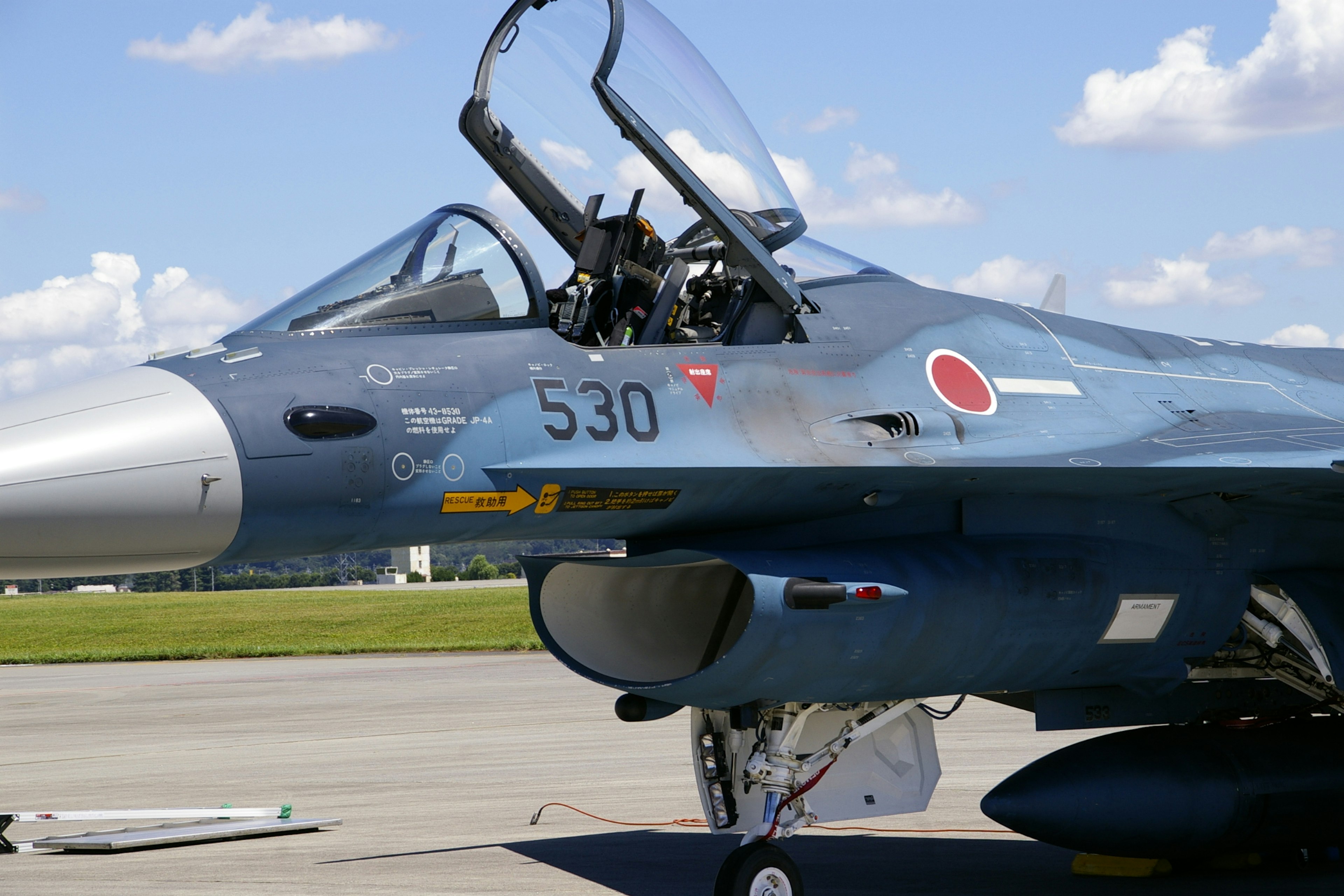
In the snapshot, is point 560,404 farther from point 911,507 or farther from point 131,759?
point 131,759

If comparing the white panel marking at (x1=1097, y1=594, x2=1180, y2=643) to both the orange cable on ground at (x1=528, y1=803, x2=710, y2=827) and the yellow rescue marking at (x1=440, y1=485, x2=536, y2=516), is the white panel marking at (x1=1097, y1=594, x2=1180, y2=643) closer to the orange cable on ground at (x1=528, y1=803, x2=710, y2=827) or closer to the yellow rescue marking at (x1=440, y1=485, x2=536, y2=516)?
the yellow rescue marking at (x1=440, y1=485, x2=536, y2=516)

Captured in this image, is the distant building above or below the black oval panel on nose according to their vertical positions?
above

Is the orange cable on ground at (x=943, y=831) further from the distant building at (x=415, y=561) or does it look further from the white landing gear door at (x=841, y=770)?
the distant building at (x=415, y=561)

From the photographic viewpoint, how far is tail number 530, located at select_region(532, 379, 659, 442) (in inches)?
218

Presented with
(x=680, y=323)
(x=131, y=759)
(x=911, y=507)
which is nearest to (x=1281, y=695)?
(x=911, y=507)

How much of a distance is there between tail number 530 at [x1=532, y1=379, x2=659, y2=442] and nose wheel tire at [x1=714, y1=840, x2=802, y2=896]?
72.3 inches

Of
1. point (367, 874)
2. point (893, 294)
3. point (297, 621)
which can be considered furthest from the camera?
point (297, 621)

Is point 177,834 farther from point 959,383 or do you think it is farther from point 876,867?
point 959,383

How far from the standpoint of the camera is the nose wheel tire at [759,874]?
5.85 m

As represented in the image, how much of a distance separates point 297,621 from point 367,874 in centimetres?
3373

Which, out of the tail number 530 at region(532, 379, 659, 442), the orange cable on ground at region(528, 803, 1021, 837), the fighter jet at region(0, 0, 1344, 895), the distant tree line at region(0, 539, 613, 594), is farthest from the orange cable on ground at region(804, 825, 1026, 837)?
the distant tree line at region(0, 539, 613, 594)

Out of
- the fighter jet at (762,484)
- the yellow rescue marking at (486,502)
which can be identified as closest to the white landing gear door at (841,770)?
the fighter jet at (762,484)

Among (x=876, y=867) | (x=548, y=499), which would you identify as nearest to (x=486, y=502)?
(x=548, y=499)

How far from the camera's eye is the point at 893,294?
6.87 meters
